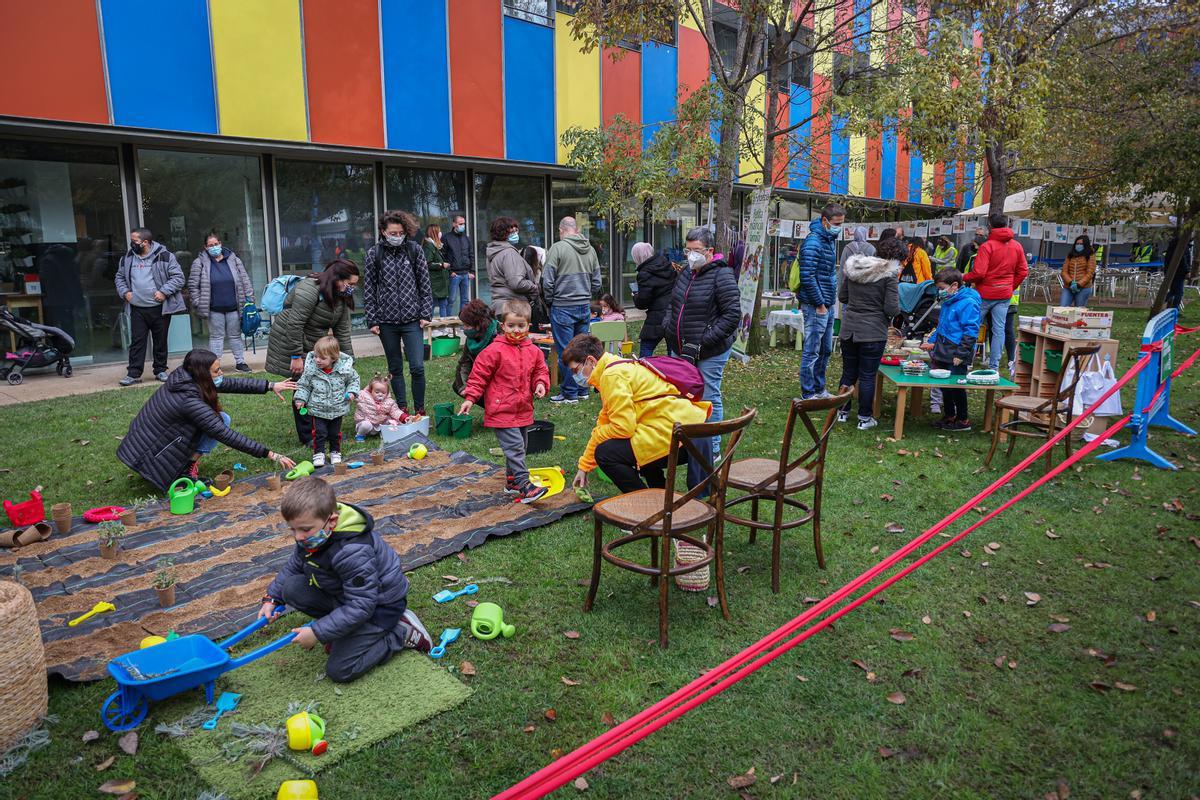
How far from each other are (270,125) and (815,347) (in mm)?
8041

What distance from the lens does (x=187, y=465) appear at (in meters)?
6.24

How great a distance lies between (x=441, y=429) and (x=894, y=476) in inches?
163

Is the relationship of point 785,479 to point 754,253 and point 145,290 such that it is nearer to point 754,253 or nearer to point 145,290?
point 754,253

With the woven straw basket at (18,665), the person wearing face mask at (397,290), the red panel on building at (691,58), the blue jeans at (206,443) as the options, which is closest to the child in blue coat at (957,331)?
the person wearing face mask at (397,290)

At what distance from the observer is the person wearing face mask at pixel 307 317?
736 cm

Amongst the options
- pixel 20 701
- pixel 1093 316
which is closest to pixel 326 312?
pixel 20 701

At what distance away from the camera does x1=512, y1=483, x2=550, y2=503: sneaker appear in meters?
5.98

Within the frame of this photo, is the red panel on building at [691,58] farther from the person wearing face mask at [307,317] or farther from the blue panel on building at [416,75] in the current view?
the person wearing face mask at [307,317]

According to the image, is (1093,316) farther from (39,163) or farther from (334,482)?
(39,163)

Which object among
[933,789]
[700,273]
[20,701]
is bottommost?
[933,789]

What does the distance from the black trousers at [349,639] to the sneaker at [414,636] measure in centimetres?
2

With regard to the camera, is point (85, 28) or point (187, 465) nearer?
point (187, 465)

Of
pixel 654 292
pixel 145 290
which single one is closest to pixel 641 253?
pixel 654 292

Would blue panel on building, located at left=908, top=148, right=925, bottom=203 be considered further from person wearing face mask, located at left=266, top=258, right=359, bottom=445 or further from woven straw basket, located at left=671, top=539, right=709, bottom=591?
woven straw basket, located at left=671, top=539, right=709, bottom=591
